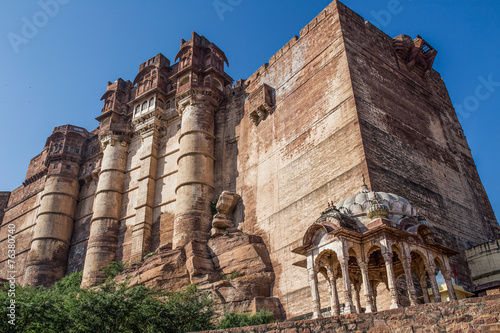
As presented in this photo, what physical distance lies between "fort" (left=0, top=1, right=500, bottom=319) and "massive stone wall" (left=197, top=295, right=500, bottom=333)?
1245 mm

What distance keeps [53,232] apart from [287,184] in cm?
1430

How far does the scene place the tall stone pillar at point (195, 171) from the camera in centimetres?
1819

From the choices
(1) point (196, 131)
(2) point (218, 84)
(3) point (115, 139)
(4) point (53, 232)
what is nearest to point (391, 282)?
(1) point (196, 131)

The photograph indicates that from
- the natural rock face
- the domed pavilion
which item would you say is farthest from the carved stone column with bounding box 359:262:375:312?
the natural rock face

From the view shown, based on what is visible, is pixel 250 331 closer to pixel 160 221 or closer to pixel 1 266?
pixel 160 221

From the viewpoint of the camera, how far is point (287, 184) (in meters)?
16.7

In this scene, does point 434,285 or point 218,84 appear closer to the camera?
point 434,285

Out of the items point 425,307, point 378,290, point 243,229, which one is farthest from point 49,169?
point 425,307

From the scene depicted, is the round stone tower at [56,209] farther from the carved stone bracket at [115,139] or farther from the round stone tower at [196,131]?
the round stone tower at [196,131]

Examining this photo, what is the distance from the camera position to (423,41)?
2067cm

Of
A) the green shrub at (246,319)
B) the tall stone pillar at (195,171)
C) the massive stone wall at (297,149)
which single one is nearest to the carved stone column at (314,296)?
the green shrub at (246,319)

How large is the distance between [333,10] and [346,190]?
27.0 ft

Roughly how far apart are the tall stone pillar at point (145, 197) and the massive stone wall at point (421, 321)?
13.5m

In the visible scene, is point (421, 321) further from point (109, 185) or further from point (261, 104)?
point (109, 185)
